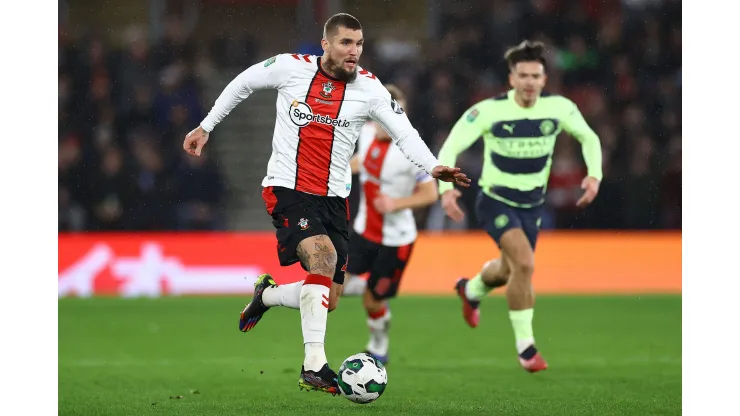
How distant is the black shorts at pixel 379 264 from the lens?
9.07m

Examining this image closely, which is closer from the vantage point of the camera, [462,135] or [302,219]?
[302,219]

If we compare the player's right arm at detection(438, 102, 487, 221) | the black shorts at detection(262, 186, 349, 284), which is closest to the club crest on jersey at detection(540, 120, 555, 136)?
the player's right arm at detection(438, 102, 487, 221)

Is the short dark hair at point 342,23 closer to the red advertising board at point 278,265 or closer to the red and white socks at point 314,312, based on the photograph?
the red and white socks at point 314,312

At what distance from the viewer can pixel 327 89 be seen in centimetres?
672

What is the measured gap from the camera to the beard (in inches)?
263

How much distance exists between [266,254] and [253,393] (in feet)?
24.1

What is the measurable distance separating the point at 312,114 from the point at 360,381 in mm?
1635

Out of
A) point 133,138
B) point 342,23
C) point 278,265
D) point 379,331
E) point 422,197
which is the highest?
point 342,23

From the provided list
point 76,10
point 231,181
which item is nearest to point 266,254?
point 231,181

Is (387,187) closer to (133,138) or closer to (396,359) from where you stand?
(396,359)

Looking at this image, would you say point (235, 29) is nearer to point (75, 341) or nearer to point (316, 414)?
point (75, 341)

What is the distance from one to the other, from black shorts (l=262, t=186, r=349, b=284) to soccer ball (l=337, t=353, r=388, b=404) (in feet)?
2.62

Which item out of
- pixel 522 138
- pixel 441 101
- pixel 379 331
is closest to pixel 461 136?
pixel 522 138

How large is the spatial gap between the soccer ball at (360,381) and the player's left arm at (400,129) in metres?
1.17
